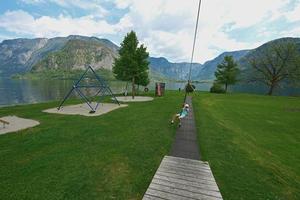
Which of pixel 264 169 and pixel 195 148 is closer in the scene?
pixel 264 169

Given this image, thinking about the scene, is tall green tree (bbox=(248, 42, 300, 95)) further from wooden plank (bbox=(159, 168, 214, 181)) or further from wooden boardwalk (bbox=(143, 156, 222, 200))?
wooden plank (bbox=(159, 168, 214, 181))

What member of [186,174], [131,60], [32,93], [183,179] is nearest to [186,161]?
[186,174]

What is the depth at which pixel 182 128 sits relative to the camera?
1320 cm

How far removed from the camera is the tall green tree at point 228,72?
47.4 m

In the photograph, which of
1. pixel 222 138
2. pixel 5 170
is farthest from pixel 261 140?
pixel 5 170

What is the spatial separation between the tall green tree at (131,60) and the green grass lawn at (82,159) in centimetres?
1896

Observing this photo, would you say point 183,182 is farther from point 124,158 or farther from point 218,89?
point 218,89

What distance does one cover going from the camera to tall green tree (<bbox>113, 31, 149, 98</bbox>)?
3088 cm

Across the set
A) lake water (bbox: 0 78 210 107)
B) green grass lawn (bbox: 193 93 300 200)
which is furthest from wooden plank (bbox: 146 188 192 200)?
lake water (bbox: 0 78 210 107)

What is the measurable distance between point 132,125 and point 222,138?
622 centimetres

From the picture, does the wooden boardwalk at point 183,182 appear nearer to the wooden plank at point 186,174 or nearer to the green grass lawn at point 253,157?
the wooden plank at point 186,174

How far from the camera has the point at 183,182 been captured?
626 centimetres

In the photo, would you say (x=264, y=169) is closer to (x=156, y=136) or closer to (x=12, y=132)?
(x=156, y=136)

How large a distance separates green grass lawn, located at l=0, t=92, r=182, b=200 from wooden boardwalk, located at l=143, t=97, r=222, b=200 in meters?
0.45
